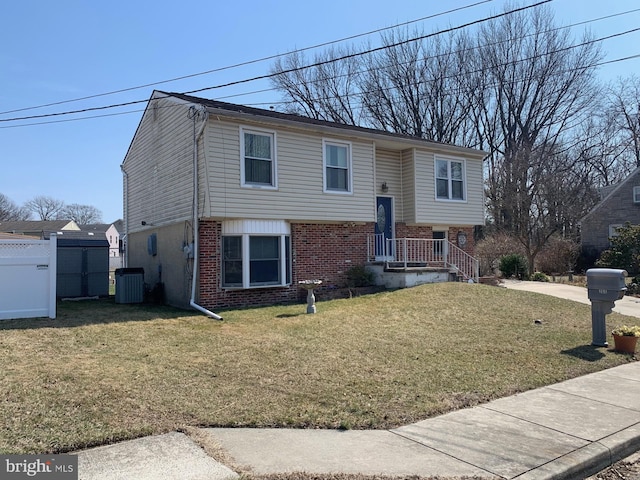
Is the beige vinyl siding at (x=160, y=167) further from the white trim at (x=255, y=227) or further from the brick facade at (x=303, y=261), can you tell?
the brick facade at (x=303, y=261)

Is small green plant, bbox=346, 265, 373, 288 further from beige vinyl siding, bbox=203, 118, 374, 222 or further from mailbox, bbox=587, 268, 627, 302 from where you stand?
mailbox, bbox=587, 268, 627, 302

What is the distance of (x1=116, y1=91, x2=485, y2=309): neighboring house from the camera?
12297mm

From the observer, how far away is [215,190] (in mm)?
11984

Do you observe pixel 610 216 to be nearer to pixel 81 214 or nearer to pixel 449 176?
pixel 449 176

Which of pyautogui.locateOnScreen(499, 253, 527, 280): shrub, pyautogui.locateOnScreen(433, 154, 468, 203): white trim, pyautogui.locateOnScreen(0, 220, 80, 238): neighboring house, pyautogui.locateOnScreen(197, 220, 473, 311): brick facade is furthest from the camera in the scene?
pyautogui.locateOnScreen(0, 220, 80, 238): neighboring house

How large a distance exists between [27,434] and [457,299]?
1007cm

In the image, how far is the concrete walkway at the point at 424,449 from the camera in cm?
378

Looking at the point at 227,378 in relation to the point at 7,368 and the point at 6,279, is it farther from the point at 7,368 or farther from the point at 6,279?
the point at 6,279

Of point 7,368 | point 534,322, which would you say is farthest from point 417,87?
point 7,368

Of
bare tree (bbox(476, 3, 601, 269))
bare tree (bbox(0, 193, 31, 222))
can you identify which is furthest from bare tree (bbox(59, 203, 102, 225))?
bare tree (bbox(476, 3, 601, 269))

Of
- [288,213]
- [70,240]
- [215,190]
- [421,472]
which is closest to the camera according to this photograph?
[421,472]

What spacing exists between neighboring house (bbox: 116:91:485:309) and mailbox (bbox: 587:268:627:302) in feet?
21.2

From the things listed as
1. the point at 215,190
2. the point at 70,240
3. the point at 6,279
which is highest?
the point at 215,190

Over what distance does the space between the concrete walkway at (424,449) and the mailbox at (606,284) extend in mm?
3245
